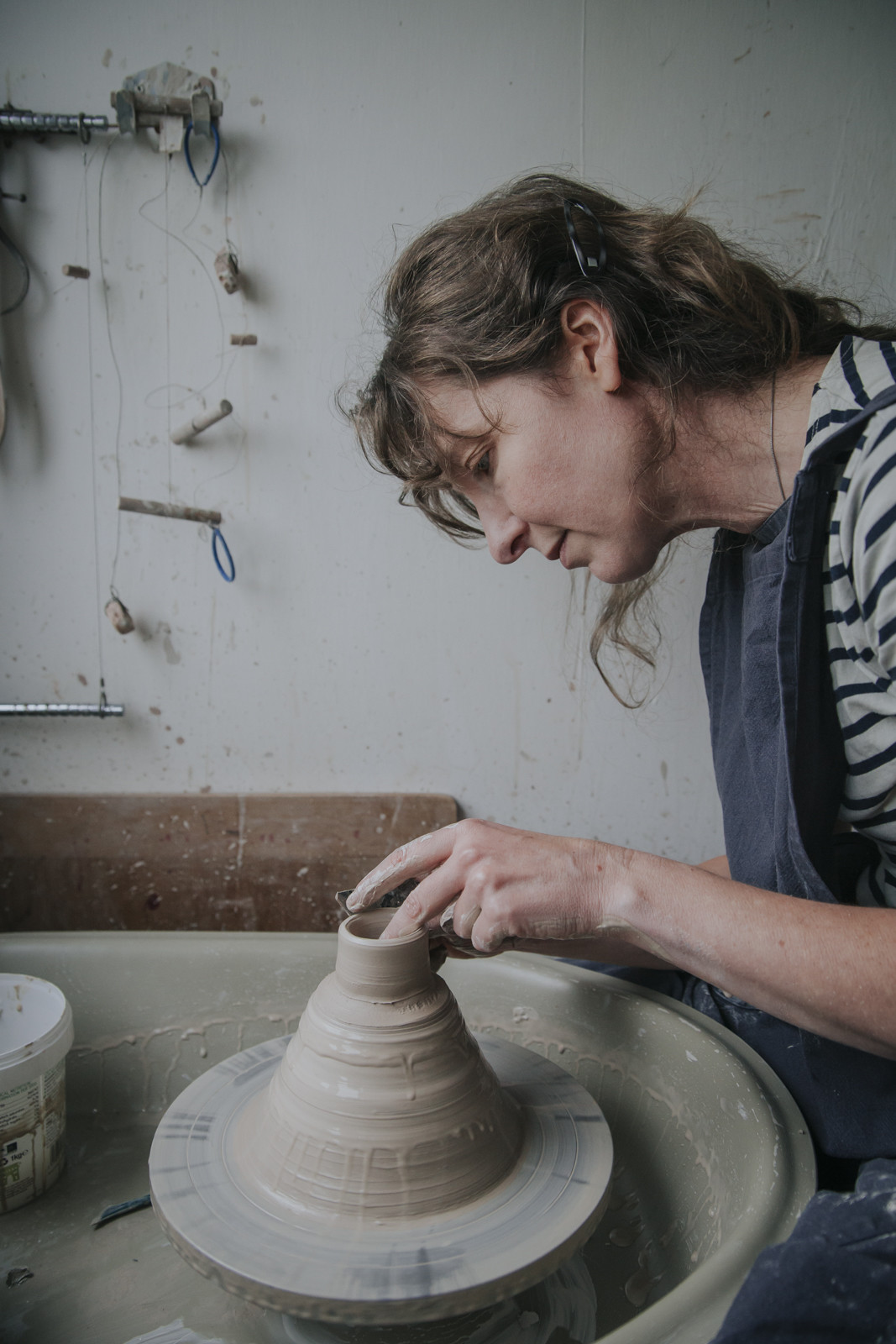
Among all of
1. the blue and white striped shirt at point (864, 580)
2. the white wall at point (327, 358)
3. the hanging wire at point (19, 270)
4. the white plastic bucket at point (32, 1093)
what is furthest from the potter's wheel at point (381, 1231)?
the hanging wire at point (19, 270)

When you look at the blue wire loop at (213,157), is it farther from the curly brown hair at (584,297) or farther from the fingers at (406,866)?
the fingers at (406,866)

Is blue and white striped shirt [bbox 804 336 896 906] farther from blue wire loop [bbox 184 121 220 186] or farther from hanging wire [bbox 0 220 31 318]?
hanging wire [bbox 0 220 31 318]

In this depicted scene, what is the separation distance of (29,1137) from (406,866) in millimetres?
638

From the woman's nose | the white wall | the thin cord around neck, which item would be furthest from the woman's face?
the white wall

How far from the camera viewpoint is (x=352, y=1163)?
33.1 inches

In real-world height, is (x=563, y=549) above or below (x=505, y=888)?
above

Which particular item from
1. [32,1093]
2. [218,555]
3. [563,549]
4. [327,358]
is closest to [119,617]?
[218,555]

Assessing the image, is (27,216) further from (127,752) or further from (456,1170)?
(456,1170)

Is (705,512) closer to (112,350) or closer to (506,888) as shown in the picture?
(506,888)

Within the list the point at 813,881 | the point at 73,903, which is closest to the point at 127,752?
the point at 73,903

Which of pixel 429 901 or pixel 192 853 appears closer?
pixel 429 901

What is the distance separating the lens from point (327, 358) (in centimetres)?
163

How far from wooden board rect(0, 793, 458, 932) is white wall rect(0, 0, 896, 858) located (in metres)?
0.05

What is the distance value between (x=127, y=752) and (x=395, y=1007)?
1063mm
